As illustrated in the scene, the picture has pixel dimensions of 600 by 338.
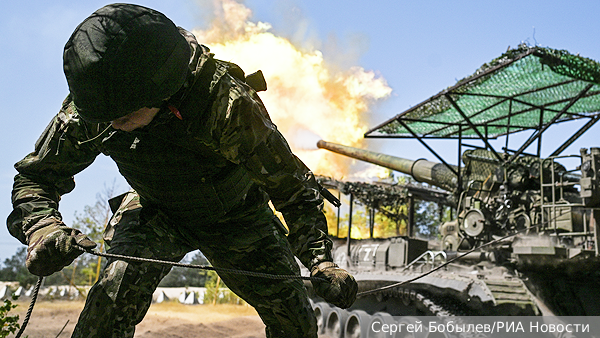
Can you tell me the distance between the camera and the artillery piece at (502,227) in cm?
722

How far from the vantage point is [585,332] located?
7.23 meters

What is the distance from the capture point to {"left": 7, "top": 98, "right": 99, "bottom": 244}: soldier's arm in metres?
2.60

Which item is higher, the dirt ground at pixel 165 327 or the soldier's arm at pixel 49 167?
the soldier's arm at pixel 49 167

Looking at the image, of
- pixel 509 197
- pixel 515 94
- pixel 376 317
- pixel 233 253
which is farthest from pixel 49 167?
pixel 515 94

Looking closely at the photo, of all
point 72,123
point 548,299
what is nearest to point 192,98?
point 72,123

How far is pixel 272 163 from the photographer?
253cm

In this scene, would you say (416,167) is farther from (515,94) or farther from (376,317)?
(376,317)

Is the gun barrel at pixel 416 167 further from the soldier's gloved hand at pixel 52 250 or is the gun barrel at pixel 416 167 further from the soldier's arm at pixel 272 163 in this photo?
the soldier's gloved hand at pixel 52 250

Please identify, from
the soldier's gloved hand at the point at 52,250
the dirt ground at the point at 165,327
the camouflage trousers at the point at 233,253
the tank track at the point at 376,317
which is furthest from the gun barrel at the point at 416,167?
the soldier's gloved hand at the point at 52,250

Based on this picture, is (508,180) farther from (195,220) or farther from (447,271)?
(195,220)

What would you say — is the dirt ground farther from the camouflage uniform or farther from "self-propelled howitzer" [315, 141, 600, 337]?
the camouflage uniform

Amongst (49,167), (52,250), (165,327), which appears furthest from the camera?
(165,327)

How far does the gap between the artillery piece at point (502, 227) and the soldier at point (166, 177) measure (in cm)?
250

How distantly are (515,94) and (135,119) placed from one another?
10.3m
